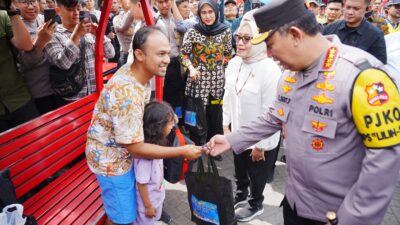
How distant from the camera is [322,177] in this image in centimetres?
150

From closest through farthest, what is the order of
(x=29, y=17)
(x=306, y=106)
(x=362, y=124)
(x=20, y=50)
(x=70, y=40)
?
(x=362, y=124)
(x=306, y=106)
(x=20, y=50)
(x=70, y=40)
(x=29, y=17)

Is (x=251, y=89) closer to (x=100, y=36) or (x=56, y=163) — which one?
(x=100, y=36)

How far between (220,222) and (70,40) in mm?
2187

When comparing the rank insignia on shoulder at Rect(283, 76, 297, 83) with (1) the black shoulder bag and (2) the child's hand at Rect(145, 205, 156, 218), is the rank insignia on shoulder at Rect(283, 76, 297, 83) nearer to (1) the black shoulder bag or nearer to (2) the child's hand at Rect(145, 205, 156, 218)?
(2) the child's hand at Rect(145, 205, 156, 218)

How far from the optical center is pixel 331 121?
1.39 m

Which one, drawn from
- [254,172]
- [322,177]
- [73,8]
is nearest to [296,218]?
[322,177]

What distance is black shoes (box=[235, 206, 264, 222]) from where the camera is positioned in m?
3.12

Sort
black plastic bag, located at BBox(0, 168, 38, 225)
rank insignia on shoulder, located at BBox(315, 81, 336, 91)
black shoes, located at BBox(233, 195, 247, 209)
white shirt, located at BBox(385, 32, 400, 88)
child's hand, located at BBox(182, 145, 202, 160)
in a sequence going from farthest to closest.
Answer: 1. white shirt, located at BBox(385, 32, 400, 88)
2. black shoes, located at BBox(233, 195, 247, 209)
3. child's hand, located at BBox(182, 145, 202, 160)
4. black plastic bag, located at BBox(0, 168, 38, 225)
5. rank insignia on shoulder, located at BBox(315, 81, 336, 91)

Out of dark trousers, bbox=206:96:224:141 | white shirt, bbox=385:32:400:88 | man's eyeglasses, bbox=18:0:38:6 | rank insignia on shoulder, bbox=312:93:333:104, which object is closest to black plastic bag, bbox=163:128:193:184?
rank insignia on shoulder, bbox=312:93:333:104

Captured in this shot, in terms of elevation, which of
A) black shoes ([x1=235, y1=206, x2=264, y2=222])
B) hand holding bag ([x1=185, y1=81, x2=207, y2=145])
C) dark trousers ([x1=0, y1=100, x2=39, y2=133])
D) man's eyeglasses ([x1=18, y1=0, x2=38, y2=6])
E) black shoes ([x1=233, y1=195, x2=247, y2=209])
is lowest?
black shoes ([x1=235, y1=206, x2=264, y2=222])

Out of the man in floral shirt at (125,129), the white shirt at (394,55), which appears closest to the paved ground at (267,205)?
the man in floral shirt at (125,129)

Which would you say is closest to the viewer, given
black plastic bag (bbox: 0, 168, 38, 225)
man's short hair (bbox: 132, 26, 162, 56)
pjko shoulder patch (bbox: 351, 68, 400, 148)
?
pjko shoulder patch (bbox: 351, 68, 400, 148)

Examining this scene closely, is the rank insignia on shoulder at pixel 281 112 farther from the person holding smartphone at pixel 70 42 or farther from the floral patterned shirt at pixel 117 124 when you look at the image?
the person holding smartphone at pixel 70 42

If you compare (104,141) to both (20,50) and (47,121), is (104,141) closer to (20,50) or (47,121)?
(47,121)
